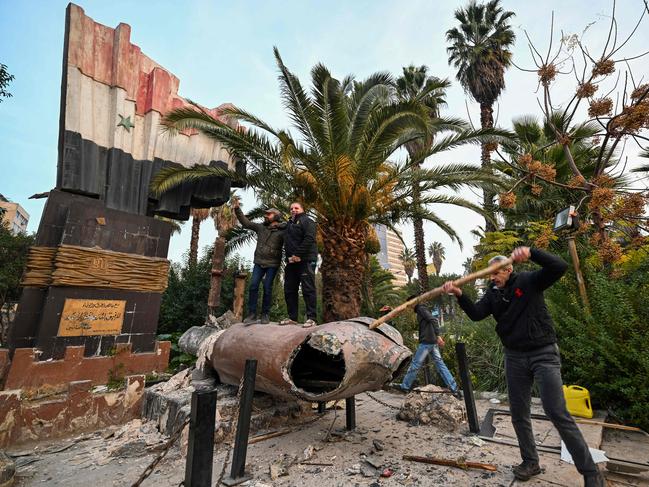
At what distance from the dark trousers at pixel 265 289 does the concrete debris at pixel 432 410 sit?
242cm

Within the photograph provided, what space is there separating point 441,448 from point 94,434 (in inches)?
181

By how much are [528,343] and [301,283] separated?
3.11 m

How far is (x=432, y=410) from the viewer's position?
15.2ft

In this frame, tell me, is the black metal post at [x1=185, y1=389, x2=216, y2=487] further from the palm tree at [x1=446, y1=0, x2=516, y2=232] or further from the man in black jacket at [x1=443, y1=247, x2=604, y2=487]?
the palm tree at [x1=446, y1=0, x2=516, y2=232]

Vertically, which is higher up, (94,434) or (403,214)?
(403,214)

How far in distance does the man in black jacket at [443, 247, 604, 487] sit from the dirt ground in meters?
0.47

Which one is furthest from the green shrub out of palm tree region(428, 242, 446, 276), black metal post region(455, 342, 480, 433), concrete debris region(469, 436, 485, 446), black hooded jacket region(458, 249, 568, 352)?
palm tree region(428, 242, 446, 276)

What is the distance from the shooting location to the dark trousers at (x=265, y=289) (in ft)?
17.1

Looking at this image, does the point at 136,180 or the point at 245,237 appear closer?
the point at 136,180

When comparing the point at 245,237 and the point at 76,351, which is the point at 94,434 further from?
the point at 245,237

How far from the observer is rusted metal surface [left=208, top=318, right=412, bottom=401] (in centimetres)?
318

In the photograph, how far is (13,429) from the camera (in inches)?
171

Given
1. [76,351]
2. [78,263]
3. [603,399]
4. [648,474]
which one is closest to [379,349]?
[648,474]

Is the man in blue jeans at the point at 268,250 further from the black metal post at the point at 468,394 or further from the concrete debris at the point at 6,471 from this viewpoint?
the concrete debris at the point at 6,471
